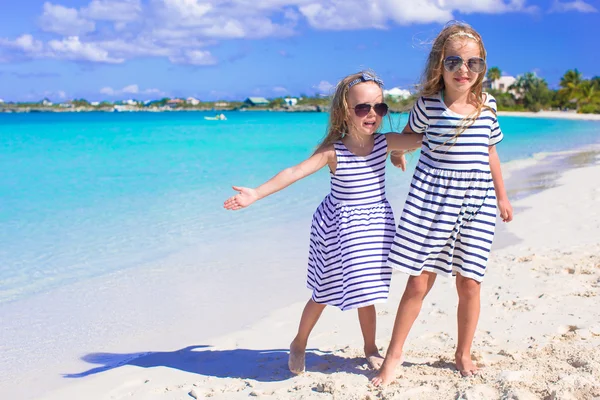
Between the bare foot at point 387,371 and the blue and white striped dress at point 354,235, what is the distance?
12.0 inches

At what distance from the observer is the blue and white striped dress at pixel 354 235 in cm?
298

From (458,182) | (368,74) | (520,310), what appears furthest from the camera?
(520,310)

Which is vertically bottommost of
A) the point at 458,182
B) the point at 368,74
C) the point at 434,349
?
the point at 434,349

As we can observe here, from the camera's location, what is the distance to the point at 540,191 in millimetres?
9898

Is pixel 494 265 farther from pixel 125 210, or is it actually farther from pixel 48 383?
pixel 125 210

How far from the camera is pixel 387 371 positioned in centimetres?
298

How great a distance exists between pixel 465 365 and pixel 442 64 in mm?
1512

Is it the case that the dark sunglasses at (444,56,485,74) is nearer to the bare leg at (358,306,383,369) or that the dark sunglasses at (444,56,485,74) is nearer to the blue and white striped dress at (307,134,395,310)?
the blue and white striped dress at (307,134,395,310)

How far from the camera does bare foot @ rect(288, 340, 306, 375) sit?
3.28 metres

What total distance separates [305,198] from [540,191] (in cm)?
393

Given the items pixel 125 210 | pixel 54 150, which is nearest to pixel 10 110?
pixel 54 150

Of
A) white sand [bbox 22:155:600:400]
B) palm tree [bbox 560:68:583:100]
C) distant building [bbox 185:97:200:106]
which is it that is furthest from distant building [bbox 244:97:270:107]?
white sand [bbox 22:155:600:400]

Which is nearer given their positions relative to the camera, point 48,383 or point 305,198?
point 48,383

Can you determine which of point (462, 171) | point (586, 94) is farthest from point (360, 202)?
point (586, 94)
